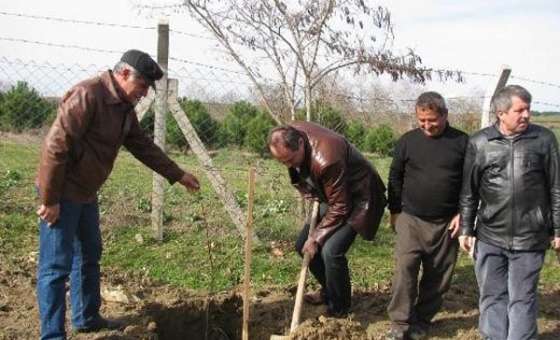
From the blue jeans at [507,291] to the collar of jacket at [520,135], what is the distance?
2.26 ft

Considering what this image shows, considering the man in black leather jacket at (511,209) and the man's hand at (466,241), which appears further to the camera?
the man's hand at (466,241)

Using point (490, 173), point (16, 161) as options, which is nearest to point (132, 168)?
point (16, 161)

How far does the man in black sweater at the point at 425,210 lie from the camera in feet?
12.6

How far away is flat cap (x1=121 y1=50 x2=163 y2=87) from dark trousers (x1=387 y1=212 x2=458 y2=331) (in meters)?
1.93

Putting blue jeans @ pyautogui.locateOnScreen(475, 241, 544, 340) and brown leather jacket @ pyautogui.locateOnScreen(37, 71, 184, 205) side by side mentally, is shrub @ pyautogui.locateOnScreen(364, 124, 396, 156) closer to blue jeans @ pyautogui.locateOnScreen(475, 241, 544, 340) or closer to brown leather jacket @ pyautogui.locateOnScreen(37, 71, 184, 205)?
blue jeans @ pyautogui.locateOnScreen(475, 241, 544, 340)

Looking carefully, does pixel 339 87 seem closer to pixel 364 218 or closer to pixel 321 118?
pixel 321 118

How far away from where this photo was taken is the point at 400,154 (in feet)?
13.1

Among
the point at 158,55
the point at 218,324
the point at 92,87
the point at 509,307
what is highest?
the point at 158,55

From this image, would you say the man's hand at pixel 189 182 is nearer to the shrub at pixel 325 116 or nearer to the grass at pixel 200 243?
the grass at pixel 200 243

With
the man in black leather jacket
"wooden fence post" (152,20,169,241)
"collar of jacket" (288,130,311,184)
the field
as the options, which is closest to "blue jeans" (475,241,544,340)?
the man in black leather jacket

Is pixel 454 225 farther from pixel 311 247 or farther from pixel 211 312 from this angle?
pixel 211 312

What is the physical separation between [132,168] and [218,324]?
840 cm

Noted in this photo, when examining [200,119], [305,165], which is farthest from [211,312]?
[200,119]

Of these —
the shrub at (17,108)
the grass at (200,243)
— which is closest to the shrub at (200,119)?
the shrub at (17,108)
